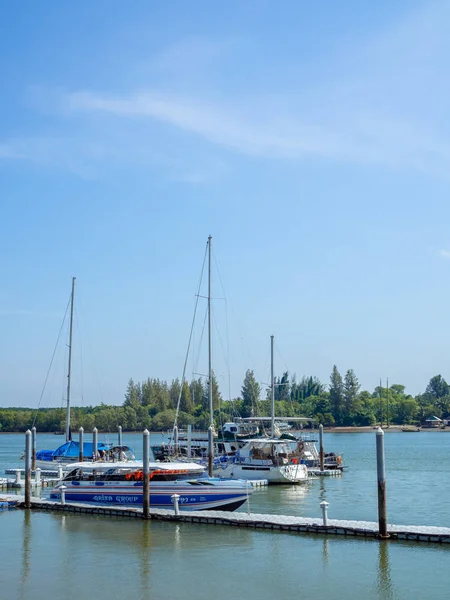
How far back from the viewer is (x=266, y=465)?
5500 cm

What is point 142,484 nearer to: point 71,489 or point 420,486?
point 71,489

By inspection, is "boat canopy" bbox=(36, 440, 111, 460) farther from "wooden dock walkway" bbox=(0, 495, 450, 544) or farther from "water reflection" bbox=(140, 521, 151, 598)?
"water reflection" bbox=(140, 521, 151, 598)

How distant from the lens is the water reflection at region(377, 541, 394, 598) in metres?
22.9

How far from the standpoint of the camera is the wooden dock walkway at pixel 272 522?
89.9 ft

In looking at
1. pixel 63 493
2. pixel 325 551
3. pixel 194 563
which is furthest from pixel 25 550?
pixel 325 551

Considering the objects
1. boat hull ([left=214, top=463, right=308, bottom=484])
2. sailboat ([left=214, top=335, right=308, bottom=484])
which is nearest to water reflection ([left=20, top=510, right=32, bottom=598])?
boat hull ([left=214, top=463, right=308, bottom=484])

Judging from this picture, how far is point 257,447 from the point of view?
5659 centimetres

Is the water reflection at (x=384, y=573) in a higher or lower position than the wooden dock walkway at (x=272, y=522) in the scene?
lower

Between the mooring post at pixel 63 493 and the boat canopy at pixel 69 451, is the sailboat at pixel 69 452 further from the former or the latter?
the mooring post at pixel 63 493

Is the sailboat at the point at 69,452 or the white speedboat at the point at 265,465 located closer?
the white speedboat at the point at 265,465

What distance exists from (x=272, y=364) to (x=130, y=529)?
37.9 meters

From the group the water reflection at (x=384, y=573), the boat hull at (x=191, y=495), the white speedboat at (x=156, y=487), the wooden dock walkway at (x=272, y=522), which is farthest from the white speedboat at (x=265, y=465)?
the water reflection at (x=384, y=573)

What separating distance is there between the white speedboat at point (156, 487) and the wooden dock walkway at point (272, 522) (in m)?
0.94

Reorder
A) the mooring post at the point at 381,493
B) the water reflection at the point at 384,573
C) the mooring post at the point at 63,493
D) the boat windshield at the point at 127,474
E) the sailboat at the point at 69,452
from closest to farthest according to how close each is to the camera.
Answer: the water reflection at the point at 384,573
the mooring post at the point at 381,493
the boat windshield at the point at 127,474
the mooring post at the point at 63,493
the sailboat at the point at 69,452
